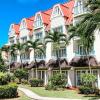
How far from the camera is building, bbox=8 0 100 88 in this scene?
41781 millimetres

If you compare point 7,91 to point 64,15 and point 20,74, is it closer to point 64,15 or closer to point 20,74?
point 20,74

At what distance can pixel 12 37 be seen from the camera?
63688 millimetres

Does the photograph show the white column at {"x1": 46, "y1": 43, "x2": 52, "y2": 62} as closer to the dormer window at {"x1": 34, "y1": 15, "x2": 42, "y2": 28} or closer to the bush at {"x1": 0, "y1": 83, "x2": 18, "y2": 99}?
the dormer window at {"x1": 34, "y1": 15, "x2": 42, "y2": 28}

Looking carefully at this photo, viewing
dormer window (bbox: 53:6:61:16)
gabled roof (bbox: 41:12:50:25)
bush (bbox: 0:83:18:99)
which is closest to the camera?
bush (bbox: 0:83:18:99)

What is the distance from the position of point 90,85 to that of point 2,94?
12.4m

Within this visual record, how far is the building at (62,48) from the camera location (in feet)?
137

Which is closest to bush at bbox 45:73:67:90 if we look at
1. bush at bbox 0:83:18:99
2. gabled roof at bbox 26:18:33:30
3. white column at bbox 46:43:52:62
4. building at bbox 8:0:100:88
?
building at bbox 8:0:100:88

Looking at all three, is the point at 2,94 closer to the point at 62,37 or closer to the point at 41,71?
the point at 62,37

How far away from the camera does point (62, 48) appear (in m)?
47.3

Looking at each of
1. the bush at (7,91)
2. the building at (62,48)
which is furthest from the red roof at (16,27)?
the bush at (7,91)

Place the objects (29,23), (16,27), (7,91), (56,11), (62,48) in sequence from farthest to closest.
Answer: (16,27), (29,23), (56,11), (62,48), (7,91)

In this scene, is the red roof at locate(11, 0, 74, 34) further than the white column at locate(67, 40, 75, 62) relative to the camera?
Yes

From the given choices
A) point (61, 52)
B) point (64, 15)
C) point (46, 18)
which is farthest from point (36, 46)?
point (64, 15)

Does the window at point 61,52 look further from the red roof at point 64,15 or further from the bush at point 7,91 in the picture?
the bush at point 7,91
